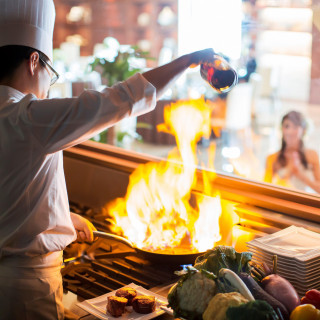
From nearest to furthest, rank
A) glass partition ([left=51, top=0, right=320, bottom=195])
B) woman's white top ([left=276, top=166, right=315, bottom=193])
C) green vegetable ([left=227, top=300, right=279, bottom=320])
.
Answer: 1. green vegetable ([left=227, top=300, right=279, bottom=320])
2. glass partition ([left=51, top=0, right=320, bottom=195])
3. woman's white top ([left=276, top=166, right=315, bottom=193])

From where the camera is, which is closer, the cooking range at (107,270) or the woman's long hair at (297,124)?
the cooking range at (107,270)

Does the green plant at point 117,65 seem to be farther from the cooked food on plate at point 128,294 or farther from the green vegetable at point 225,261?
the green vegetable at point 225,261

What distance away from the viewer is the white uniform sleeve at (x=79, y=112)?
1.09 meters

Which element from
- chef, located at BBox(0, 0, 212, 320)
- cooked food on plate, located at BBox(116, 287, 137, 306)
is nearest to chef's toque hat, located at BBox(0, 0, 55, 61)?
chef, located at BBox(0, 0, 212, 320)

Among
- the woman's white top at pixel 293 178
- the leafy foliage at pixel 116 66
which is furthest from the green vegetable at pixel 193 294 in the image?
the leafy foliage at pixel 116 66

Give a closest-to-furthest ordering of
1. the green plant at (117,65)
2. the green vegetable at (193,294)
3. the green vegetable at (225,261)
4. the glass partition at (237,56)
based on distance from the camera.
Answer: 1. the green vegetable at (193,294)
2. the green vegetable at (225,261)
3. the glass partition at (237,56)
4. the green plant at (117,65)

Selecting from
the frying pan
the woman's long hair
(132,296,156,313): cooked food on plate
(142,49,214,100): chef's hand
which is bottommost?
(132,296,156,313): cooked food on plate

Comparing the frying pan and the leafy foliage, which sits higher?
the leafy foliage

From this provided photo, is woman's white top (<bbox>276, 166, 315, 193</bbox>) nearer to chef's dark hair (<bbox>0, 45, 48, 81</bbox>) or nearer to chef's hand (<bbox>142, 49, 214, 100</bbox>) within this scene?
chef's hand (<bbox>142, 49, 214, 100</bbox>)

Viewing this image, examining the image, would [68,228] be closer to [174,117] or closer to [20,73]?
[20,73]

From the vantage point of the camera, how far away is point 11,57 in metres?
1.28

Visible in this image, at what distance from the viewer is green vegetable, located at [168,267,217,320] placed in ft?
3.53

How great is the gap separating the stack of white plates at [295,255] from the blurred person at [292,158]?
1.38 m

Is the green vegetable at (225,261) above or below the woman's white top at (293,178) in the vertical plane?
above
